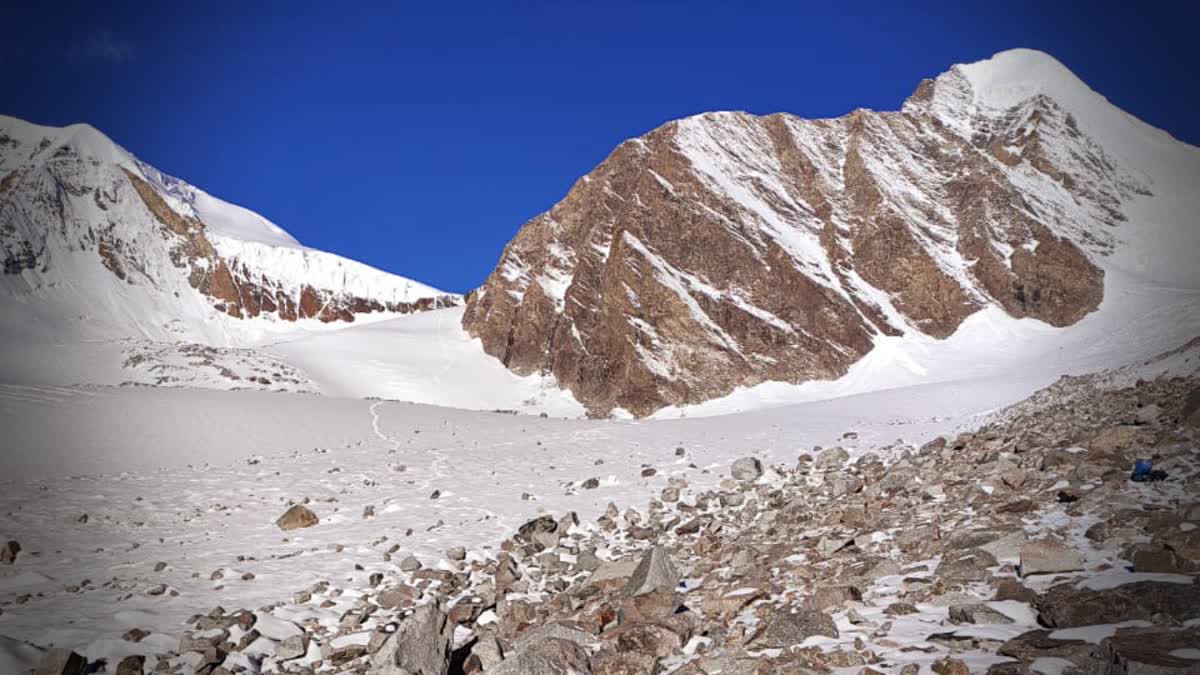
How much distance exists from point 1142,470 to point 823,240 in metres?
59.7

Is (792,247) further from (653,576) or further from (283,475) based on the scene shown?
(653,576)

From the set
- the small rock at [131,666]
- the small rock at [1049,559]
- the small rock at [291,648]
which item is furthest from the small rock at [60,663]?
the small rock at [1049,559]

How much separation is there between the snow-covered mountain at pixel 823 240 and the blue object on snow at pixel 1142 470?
1791 inches

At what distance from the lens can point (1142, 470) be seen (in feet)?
25.0

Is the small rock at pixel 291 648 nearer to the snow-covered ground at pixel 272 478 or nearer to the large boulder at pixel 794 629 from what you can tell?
the snow-covered ground at pixel 272 478

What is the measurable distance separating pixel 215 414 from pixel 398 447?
8.98 metres

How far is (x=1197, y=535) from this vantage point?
541 centimetres

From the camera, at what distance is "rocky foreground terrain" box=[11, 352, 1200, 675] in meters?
4.78

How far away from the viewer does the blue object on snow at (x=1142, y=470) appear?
7586mm

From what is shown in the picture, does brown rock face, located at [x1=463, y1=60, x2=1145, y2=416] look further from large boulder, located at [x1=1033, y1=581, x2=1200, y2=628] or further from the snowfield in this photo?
large boulder, located at [x1=1033, y1=581, x2=1200, y2=628]

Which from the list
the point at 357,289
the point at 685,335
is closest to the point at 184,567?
the point at 685,335

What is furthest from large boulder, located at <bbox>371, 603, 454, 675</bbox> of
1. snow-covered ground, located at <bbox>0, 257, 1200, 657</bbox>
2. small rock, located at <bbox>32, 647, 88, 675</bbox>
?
snow-covered ground, located at <bbox>0, 257, 1200, 657</bbox>

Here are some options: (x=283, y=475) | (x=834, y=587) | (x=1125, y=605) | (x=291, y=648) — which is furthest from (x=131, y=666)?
(x=283, y=475)

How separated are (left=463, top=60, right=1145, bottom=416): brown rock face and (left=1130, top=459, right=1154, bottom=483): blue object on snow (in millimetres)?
45598
